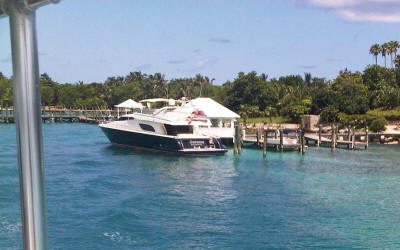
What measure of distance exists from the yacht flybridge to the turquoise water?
1468 mm

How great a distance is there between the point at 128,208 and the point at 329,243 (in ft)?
27.4

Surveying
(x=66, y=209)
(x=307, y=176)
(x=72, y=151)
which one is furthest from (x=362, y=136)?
(x=66, y=209)

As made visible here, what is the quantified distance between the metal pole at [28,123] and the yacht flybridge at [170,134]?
33.3 meters

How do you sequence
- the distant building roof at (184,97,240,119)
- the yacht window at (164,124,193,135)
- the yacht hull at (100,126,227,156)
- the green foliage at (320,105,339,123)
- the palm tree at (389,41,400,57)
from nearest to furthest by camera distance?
the yacht hull at (100,126,227,156)
the yacht window at (164,124,193,135)
the distant building roof at (184,97,240,119)
the green foliage at (320,105,339,123)
the palm tree at (389,41,400,57)

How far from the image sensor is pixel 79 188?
2306 cm

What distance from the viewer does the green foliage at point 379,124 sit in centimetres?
4944

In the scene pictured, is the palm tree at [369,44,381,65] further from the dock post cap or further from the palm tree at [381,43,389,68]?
the dock post cap

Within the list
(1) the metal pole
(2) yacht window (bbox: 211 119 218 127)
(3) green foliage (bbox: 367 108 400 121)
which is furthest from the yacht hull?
(1) the metal pole

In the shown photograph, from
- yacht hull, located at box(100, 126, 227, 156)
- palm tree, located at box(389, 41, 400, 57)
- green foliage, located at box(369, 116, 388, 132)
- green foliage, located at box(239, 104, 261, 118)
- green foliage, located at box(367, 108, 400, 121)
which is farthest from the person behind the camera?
palm tree, located at box(389, 41, 400, 57)

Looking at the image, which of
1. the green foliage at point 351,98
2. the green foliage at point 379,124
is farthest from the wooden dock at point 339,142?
the green foliage at point 351,98

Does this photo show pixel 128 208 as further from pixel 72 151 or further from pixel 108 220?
pixel 72 151

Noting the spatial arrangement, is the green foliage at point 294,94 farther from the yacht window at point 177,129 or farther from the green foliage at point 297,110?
the yacht window at point 177,129

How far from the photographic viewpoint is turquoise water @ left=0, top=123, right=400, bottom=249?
15.6m

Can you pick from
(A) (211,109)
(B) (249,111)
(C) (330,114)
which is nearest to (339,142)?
(A) (211,109)
